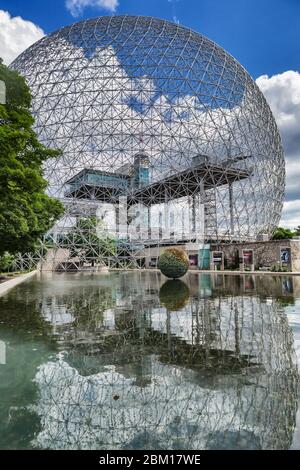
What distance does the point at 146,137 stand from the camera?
109 feet

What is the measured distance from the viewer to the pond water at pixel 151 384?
8.40ft

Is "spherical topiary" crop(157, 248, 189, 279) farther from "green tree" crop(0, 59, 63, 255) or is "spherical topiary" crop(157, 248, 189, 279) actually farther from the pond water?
the pond water

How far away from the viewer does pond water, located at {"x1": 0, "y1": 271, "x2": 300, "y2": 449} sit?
2561mm

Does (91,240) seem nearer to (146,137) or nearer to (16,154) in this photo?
(146,137)

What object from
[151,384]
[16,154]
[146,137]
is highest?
[146,137]

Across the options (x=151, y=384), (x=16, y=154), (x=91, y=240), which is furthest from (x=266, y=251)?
(x=151, y=384)

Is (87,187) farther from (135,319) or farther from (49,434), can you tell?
(49,434)

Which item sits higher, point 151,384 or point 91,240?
point 91,240

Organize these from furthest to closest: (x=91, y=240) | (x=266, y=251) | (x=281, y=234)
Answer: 1. (x=281, y=234)
2. (x=91, y=240)
3. (x=266, y=251)

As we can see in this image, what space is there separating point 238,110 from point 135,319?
119ft

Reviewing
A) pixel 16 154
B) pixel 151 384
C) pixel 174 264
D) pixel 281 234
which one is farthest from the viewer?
pixel 281 234

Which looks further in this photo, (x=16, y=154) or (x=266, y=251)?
(x=266, y=251)

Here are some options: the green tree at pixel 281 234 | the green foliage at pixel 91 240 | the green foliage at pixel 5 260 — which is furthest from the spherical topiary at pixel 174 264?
the green tree at pixel 281 234

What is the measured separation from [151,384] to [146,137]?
3226cm
